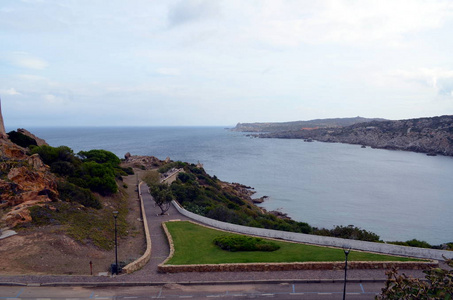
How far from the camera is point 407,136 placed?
118m

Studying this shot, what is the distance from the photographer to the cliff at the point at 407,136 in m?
104

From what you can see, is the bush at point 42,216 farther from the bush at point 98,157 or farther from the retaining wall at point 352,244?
the bush at point 98,157

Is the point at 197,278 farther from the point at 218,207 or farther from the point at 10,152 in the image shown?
the point at 10,152

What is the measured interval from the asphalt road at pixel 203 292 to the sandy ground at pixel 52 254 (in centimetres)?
188

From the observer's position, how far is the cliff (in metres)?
104

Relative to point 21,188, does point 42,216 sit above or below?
below

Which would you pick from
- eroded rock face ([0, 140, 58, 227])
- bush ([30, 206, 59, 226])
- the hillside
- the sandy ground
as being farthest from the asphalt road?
eroded rock face ([0, 140, 58, 227])

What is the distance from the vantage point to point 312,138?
543ft

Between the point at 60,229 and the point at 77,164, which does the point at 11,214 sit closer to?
the point at 60,229

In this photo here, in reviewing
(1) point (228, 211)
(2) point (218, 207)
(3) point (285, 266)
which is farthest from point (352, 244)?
(2) point (218, 207)

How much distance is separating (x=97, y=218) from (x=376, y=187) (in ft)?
158

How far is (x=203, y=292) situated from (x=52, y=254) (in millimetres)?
7993

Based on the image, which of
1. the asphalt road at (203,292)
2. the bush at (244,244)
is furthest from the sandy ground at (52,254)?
the bush at (244,244)

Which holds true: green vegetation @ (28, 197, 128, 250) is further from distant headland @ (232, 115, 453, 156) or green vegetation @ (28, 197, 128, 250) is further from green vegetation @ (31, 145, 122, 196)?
distant headland @ (232, 115, 453, 156)
